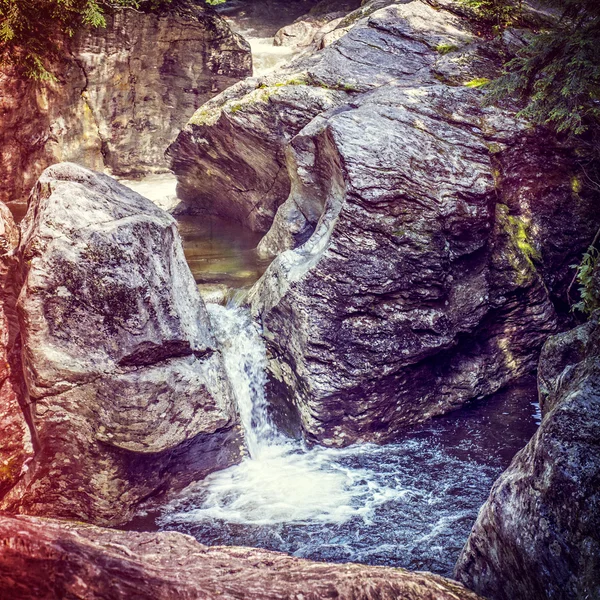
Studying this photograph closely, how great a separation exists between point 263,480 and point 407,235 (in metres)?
4.00

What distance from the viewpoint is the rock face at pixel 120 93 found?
12539mm

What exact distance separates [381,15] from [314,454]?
28.8ft

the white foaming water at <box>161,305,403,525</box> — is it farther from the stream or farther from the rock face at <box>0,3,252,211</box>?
the rock face at <box>0,3,252,211</box>

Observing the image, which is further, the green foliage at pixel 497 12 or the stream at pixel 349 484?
the green foliage at pixel 497 12

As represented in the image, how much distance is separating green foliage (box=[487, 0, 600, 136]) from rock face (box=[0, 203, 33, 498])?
24.5ft

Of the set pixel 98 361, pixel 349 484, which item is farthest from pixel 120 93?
pixel 349 484

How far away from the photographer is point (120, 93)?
48.2 feet

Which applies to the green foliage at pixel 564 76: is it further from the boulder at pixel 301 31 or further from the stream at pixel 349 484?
the boulder at pixel 301 31

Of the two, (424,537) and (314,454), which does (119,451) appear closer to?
(314,454)

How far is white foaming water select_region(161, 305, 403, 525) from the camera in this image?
6.27 metres

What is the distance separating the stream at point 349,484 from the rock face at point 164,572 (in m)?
1.57

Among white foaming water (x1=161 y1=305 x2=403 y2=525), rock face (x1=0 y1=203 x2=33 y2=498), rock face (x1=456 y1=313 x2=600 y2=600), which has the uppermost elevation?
rock face (x1=456 y1=313 x2=600 y2=600)

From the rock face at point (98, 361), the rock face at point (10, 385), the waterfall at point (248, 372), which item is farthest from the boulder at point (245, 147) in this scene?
the rock face at point (10, 385)

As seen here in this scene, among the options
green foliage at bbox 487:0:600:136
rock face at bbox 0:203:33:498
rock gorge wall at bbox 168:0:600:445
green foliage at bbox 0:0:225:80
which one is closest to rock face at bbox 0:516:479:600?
rock face at bbox 0:203:33:498
